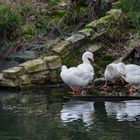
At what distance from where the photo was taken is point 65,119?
12.7 metres

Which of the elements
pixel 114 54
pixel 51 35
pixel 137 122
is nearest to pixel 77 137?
pixel 137 122

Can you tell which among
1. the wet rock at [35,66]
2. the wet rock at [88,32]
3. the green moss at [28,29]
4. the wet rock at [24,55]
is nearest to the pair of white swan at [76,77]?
the wet rock at [35,66]

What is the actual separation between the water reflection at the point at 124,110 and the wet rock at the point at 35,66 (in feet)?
13.0

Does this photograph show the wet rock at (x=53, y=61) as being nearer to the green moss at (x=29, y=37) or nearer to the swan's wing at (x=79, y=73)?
the swan's wing at (x=79, y=73)

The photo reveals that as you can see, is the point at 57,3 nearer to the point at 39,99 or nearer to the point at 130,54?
the point at 130,54

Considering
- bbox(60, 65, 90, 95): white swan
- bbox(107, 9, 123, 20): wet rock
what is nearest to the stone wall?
bbox(107, 9, 123, 20): wet rock

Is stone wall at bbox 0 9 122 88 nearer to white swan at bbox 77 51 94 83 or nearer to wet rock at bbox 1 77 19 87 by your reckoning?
wet rock at bbox 1 77 19 87

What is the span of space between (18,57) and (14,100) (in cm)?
438

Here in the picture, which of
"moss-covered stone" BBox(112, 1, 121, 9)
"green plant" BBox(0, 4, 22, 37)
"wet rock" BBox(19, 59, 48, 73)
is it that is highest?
"moss-covered stone" BBox(112, 1, 121, 9)

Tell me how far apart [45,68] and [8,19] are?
3527 mm

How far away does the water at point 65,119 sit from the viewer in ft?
37.1

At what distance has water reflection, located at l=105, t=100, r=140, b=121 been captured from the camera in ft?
41.1

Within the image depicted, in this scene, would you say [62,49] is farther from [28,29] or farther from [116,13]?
[28,29]

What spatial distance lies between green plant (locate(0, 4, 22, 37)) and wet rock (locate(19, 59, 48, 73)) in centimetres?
313
